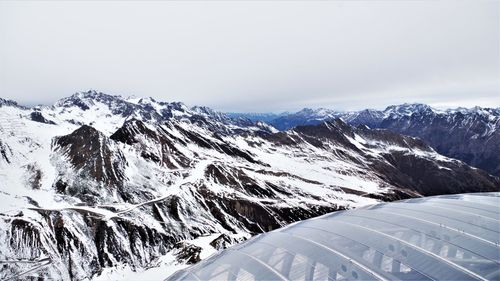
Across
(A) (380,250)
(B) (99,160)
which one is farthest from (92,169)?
(A) (380,250)

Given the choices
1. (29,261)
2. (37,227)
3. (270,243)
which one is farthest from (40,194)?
(270,243)

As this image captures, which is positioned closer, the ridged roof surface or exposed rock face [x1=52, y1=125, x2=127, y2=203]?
the ridged roof surface

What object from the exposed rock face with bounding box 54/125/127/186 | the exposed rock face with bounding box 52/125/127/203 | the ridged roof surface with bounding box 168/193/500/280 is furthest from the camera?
the exposed rock face with bounding box 54/125/127/186

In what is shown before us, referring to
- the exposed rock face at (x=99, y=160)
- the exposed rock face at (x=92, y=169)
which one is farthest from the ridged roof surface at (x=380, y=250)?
the exposed rock face at (x=99, y=160)

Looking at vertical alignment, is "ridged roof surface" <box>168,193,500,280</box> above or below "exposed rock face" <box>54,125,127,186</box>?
above

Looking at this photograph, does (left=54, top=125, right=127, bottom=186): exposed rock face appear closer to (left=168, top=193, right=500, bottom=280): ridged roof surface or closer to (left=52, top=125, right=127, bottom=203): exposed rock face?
(left=52, top=125, right=127, bottom=203): exposed rock face

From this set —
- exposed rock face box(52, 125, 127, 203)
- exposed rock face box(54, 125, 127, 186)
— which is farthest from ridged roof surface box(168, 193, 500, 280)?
exposed rock face box(54, 125, 127, 186)

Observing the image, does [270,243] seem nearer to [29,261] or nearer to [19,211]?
[29,261]

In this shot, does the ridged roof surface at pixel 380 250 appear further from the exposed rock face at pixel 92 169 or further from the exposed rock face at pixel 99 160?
the exposed rock face at pixel 99 160

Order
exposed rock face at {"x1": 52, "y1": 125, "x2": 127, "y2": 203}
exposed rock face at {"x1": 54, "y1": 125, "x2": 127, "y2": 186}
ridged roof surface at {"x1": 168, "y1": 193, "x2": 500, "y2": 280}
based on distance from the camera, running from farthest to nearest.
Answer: exposed rock face at {"x1": 54, "y1": 125, "x2": 127, "y2": 186} < exposed rock face at {"x1": 52, "y1": 125, "x2": 127, "y2": 203} < ridged roof surface at {"x1": 168, "y1": 193, "x2": 500, "y2": 280}
